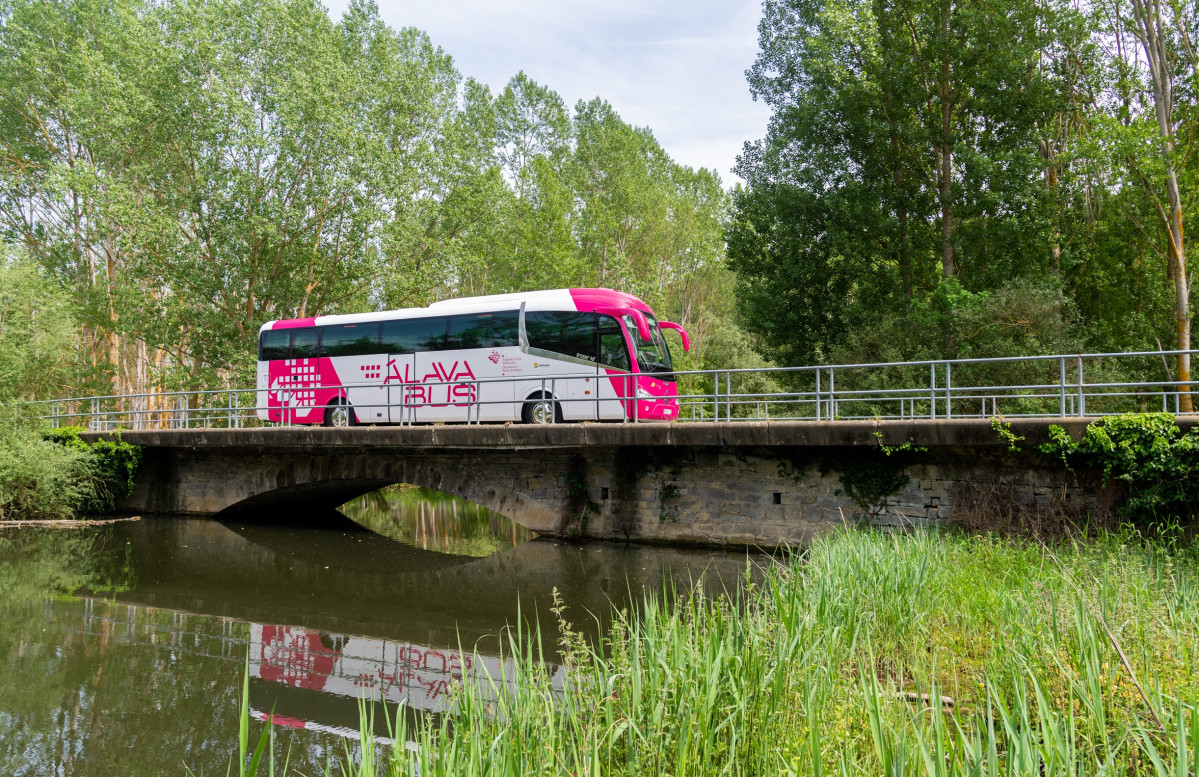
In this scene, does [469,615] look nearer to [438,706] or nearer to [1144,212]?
[438,706]

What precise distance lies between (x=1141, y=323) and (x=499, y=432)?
62.6 ft

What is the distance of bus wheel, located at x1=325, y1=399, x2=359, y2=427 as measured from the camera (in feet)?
56.0

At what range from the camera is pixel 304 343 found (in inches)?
699

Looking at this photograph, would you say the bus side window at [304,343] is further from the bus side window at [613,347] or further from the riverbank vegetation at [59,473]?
the bus side window at [613,347]

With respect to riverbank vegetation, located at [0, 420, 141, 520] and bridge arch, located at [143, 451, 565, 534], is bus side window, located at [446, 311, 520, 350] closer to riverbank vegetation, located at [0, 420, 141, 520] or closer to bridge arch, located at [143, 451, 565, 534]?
bridge arch, located at [143, 451, 565, 534]

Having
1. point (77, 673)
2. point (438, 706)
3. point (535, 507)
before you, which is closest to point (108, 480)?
point (535, 507)

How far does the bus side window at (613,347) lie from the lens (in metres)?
14.4

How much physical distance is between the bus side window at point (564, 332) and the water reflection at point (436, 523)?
13.8ft

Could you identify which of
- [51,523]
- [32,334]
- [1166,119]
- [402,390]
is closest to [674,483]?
[402,390]

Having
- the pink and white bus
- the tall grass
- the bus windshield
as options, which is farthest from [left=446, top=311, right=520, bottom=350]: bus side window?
the tall grass

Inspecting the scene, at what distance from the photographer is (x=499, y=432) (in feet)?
Result: 44.1

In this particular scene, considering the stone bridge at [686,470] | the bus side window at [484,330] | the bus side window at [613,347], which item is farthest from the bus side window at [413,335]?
the bus side window at [613,347]

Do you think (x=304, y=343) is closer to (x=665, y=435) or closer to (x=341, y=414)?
(x=341, y=414)

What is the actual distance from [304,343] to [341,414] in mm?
1955
